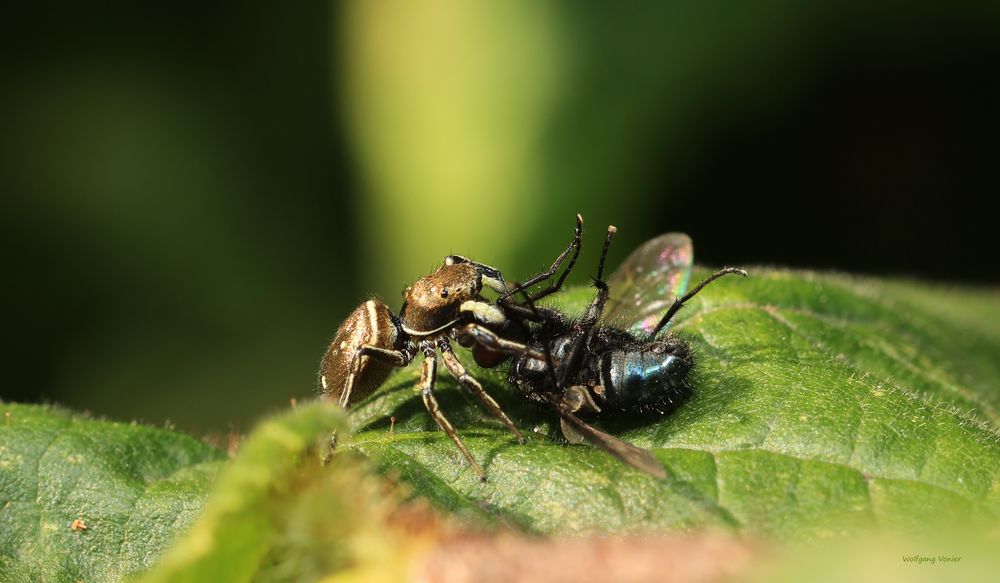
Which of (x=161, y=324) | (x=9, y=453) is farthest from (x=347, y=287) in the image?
(x=9, y=453)

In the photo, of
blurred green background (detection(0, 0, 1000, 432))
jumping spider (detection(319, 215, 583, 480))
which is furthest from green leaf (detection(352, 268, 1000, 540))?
blurred green background (detection(0, 0, 1000, 432))

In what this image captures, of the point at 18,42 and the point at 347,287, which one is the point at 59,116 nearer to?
the point at 18,42

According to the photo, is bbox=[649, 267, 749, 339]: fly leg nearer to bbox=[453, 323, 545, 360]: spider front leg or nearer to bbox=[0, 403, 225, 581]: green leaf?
bbox=[453, 323, 545, 360]: spider front leg

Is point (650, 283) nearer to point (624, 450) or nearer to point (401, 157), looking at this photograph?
point (624, 450)

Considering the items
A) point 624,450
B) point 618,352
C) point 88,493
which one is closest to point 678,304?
point 618,352

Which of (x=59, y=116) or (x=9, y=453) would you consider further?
(x=59, y=116)

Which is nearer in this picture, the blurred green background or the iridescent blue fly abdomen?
the iridescent blue fly abdomen
